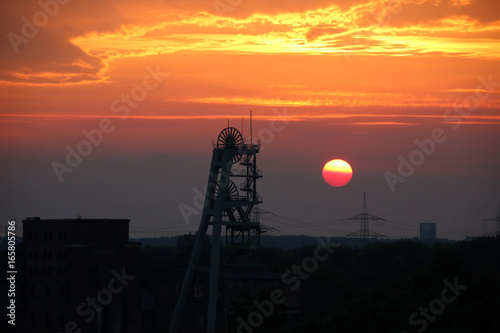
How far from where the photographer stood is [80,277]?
3775 inches

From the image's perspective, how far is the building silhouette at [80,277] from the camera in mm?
95625

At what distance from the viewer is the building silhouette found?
95.6 m

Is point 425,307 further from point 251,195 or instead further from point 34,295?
point 34,295

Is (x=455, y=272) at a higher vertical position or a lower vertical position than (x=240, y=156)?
lower

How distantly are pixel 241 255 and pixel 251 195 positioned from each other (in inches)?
270

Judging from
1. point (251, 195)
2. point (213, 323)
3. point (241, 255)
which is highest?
point (251, 195)

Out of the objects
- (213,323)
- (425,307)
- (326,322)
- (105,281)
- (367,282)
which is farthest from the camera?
(367,282)

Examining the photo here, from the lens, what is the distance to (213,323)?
83.2 m

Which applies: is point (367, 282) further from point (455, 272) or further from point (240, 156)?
point (455, 272)

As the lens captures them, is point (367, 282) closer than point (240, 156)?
No

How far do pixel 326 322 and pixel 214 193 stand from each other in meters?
29.4

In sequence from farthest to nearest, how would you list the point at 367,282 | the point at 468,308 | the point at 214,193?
the point at 367,282
the point at 214,193
the point at 468,308

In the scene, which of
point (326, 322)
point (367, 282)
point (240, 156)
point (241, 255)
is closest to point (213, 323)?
point (241, 255)

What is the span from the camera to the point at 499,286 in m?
56.7
